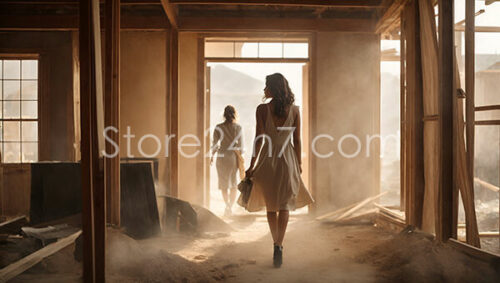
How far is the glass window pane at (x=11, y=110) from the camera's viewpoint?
693 centimetres

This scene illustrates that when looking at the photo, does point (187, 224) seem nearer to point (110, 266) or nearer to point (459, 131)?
point (110, 266)

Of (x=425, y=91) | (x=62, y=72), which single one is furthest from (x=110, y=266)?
(x=62, y=72)

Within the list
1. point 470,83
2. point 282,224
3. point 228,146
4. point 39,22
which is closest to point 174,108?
point 228,146

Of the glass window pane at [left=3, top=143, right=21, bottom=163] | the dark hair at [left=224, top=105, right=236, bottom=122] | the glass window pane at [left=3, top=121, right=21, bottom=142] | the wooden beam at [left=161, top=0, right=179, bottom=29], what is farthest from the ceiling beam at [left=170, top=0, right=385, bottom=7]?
the glass window pane at [left=3, top=143, right=21, bottom=163]

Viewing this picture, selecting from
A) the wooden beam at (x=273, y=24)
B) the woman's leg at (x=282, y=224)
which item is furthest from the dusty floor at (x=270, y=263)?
the wooden beam at (x=273, y=24)

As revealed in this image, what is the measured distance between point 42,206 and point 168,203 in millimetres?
1539

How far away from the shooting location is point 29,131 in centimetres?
691

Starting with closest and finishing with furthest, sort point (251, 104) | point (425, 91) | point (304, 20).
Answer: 1. point (425, 91)
2. point (304, 20)
3. point (251, 104)

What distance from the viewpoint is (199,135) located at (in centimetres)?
661

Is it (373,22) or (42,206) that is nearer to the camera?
(42,206)

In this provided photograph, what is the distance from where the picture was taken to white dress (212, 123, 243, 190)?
644 cm

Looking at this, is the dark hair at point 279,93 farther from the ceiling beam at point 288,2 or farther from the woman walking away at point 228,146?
the woman walking away at point 228,146

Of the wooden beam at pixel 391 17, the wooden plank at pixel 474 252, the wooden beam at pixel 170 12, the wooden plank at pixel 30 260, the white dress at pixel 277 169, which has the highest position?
the wooden beam at pixel 170 12

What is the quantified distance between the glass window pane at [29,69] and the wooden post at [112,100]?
3.71m
